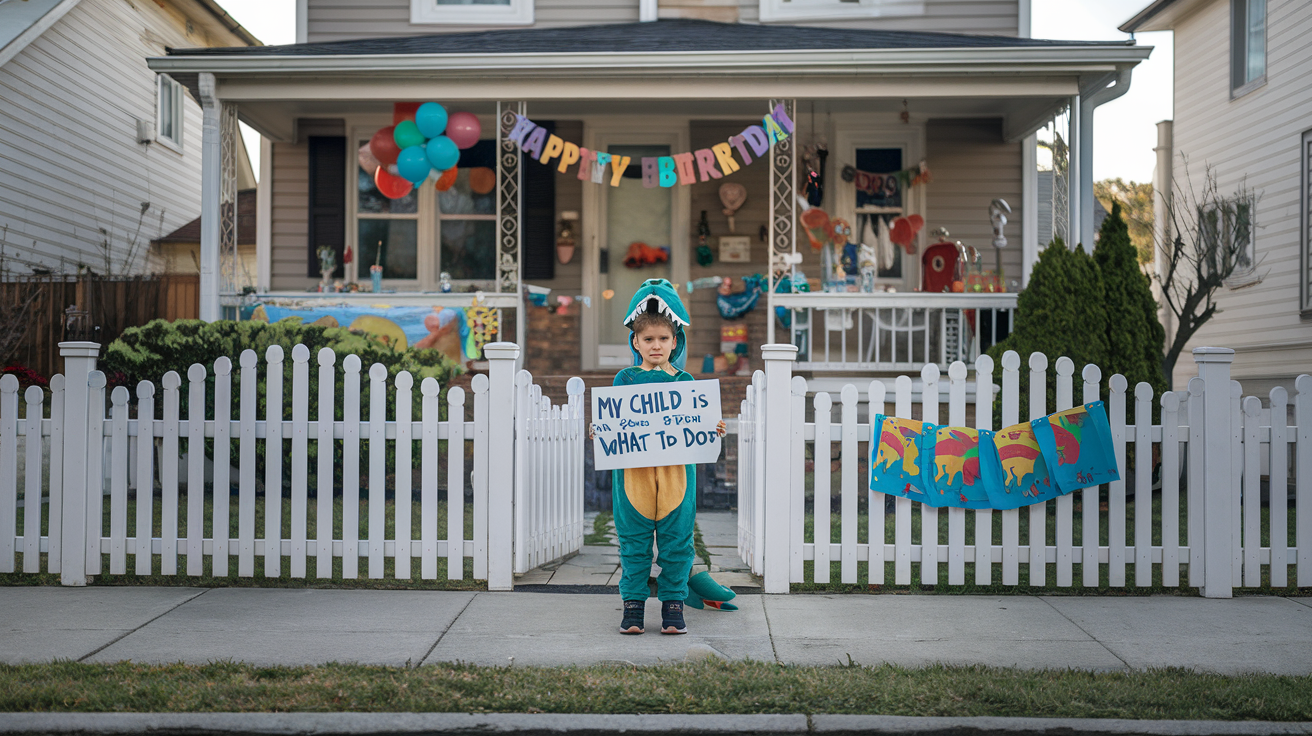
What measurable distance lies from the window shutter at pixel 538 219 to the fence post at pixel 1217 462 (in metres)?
7.77

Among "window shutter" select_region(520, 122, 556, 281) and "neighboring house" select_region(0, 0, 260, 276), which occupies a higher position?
"neighboring house" select_region(0, 0, 260, 276)

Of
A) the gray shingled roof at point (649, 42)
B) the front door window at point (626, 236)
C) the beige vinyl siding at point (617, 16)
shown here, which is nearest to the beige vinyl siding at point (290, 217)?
the beige vinyl siding at point (617, 16)

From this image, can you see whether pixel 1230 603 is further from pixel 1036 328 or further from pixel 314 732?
pixel 314 732

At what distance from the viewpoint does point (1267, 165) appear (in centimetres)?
1333

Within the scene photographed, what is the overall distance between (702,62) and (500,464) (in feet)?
18.6

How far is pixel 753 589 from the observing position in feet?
18.1

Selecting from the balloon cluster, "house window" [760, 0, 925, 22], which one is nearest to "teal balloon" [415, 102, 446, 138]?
the balloon cluster

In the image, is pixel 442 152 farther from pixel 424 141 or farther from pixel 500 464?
pixel 500 464

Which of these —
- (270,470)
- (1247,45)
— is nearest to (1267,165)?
(1247,45)

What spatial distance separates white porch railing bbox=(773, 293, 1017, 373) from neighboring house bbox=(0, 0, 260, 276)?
8465 mm

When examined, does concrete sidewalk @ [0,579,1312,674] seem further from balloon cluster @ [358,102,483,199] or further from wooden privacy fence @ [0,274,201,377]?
wooden privacy fence @ [0,274,201,377]

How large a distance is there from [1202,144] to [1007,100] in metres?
6.60

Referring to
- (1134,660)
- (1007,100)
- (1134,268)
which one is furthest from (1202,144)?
(1134,660)

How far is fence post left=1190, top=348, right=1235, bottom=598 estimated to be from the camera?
5.34 metres
